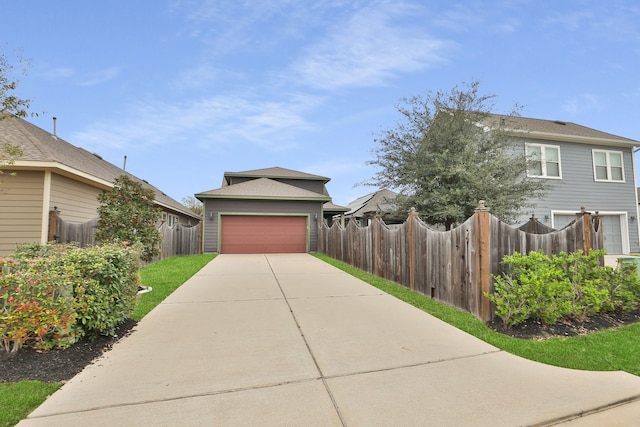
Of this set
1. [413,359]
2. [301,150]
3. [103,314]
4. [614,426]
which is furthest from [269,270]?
[301,150]

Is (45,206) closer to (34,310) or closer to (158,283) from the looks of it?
(158,283)

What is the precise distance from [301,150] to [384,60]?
1245 centimetres

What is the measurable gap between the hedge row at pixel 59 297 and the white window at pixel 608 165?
19.0 meters

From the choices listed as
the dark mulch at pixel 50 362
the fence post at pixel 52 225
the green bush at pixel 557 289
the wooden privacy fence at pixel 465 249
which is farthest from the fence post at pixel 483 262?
the fence post at pixel 52 225

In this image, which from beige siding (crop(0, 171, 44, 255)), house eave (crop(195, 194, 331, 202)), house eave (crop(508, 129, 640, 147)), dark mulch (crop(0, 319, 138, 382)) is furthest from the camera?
house eave (crop(195, 194, 331, 202))

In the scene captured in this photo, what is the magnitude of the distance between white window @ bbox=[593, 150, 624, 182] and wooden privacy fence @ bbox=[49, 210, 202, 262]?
18.7 m

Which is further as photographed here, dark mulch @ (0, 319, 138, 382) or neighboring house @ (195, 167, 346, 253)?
neighboring house @ (195, 167, 346, 253)

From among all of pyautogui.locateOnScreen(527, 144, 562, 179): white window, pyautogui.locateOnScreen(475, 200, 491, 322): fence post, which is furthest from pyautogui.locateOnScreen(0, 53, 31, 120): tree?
pyautogui.locateOnScreen(527, 144, 562, 179): white window

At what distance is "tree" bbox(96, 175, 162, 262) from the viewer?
639 centimetres

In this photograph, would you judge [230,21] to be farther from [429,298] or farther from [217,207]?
[429,298]

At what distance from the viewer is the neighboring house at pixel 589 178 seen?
1310cm

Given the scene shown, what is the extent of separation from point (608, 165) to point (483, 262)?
15328 millimetres

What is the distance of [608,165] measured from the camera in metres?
14.0

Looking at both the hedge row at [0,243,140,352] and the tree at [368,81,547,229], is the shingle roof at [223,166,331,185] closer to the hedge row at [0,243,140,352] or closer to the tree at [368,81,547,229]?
the tree at [368,81,547,229]
